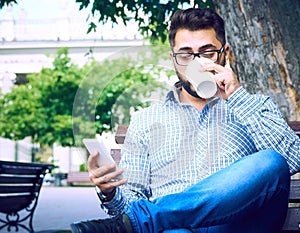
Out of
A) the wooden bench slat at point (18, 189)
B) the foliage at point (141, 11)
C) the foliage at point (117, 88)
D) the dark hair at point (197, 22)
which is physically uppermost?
the foliage at point (141, 11)

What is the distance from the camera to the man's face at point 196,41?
2453 mm

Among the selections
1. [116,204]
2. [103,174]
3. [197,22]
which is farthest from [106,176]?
[197,22]

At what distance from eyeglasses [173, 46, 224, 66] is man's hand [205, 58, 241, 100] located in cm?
9

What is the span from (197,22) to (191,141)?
17.8 inches

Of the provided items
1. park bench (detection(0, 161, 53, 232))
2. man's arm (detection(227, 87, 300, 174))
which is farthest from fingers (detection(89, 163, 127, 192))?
park bench (detection(0, 161, 53, 232))

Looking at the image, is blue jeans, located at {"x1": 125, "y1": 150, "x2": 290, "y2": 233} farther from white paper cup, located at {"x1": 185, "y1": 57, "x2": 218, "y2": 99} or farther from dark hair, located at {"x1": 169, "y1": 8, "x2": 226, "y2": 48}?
dark hair, located at {"x1": 169, "y1": 8, "x2": 226, "y2": 48}

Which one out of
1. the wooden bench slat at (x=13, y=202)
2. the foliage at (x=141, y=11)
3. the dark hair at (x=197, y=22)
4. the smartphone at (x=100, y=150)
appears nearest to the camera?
Result: the smartphone at (x=100, y=150)

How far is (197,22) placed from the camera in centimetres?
255

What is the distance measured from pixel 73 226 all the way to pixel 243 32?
2306 mm

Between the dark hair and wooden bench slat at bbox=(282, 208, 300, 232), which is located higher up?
the dark hair

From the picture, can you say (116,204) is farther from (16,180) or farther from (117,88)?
(16,180)

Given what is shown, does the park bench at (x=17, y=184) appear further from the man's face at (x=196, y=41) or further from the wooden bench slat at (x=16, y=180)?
the man's face at (x=196, y=41)

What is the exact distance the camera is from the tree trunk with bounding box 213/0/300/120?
408cm

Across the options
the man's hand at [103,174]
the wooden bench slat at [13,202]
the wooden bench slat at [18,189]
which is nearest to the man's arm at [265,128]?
the man's hand at [103,174]
